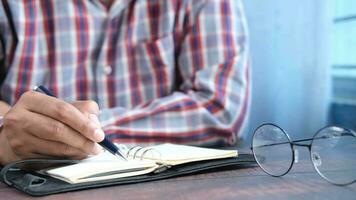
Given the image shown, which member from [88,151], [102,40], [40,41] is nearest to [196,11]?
[102,40]

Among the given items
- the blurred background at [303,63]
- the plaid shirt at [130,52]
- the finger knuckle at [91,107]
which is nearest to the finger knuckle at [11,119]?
the finger knuckle at [91,107]

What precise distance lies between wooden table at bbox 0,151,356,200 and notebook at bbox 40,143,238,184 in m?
0.03

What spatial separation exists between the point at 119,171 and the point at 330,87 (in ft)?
3.10

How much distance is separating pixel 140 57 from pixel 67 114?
58cm

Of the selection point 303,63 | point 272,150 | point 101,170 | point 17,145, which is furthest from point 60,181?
point 303,63

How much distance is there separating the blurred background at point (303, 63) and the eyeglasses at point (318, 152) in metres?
0.68

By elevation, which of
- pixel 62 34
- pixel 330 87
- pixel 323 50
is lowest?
pixel 330 87

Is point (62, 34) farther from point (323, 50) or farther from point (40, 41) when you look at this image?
point (323, 50)

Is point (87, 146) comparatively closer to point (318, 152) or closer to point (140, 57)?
point (318, 152)

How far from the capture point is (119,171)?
62 cm

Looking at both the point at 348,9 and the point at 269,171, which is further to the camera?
the point at 348,9

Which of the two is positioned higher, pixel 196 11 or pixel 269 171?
pixel 196 11

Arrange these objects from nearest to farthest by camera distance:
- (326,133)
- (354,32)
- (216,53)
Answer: (326,133), (216,53), (354,32)

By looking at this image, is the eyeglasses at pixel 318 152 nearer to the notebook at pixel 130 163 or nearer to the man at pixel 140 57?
the notebook at pixel 130 163
